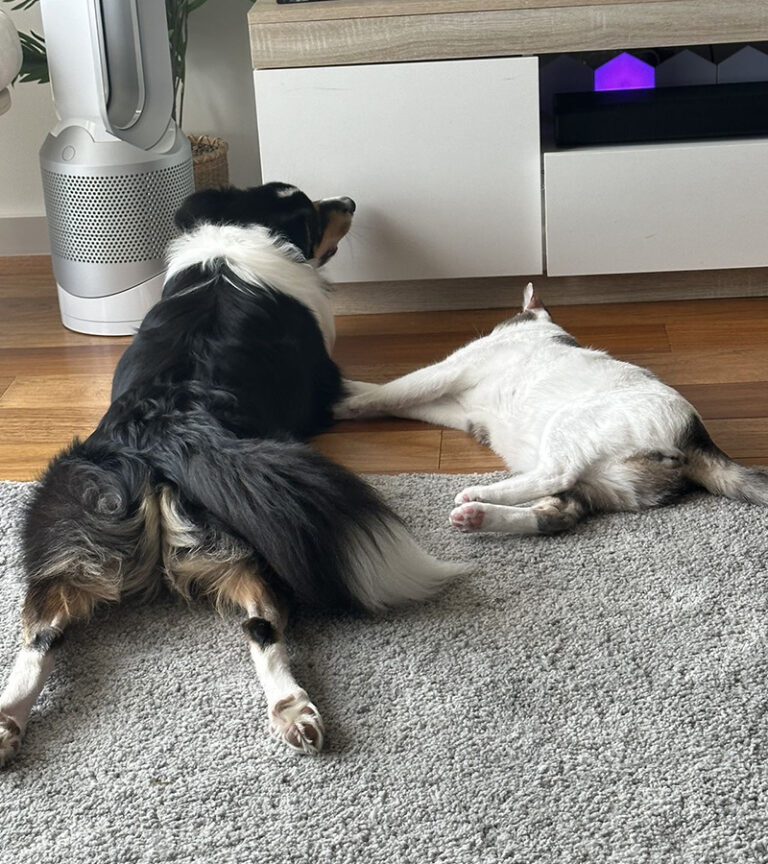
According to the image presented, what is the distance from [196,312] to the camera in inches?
77.1

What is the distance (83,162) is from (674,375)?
4.34 feet

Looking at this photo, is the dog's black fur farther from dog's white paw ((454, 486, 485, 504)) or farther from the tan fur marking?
the tan fur marking

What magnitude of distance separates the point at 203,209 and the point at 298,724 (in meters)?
1.16

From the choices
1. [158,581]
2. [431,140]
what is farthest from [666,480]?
[431,140]

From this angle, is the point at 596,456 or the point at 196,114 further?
A: the point at 196,114

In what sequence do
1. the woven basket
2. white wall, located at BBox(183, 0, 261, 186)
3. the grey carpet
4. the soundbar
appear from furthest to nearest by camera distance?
1. white wall, located at BBox(183, 0, 261, 186)
2. the woven basket
3. the soundbar
4. the grey carpet

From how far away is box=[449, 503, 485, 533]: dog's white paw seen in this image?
5.85 feet

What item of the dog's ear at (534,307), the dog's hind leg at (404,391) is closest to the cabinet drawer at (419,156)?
the dog's ear at (534,307)

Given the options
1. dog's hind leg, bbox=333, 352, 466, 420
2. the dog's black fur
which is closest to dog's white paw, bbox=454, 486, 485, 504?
the dog's black fur

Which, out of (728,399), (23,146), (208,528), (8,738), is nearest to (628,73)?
(728,399)

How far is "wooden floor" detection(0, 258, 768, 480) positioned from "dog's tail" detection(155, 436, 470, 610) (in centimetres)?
51

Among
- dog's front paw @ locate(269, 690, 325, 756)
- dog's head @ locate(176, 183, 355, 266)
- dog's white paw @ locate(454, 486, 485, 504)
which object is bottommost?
dog's front paw @ locate(269, 690, 325, 756)

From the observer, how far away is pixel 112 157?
2539mm

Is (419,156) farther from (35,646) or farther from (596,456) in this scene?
(35,646)
